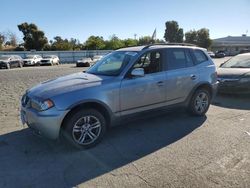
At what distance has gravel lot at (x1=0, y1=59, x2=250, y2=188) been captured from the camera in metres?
3.36

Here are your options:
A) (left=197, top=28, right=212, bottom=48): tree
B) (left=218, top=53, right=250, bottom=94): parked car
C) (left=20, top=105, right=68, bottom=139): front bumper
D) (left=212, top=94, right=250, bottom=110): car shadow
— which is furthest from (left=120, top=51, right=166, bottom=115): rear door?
(left=197, top=28, right=212, bottom=48): tree

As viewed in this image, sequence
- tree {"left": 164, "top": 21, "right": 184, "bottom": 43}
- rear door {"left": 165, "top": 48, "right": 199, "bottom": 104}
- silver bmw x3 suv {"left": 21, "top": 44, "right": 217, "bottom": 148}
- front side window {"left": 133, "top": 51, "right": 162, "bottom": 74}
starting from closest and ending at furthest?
silver bmw x3 suv {"left": 21, "top": 44, "right": 217, "bottom": 148}, front side window {"left": 133, "top": 51, "right": 162, "bottom": 74}, rear door {"left": 165, "top": 48, "right": 199, "bottom": 104}, tree {"left": 164, "top": 21, "right": 184, "bottom": 43}

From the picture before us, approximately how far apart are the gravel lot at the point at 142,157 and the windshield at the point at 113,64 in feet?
4.17

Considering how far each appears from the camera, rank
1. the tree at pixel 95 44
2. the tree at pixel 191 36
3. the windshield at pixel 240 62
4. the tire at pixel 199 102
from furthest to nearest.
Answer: the tree at pixel 191 36 → the tree at pixel 95 44 → the windshield at pixel 240 62 → the tire at pixel 199 102

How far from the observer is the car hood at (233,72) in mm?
8484

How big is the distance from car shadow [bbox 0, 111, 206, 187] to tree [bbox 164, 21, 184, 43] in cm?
7570

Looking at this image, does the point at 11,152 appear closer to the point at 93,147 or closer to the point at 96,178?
the point at 93,147

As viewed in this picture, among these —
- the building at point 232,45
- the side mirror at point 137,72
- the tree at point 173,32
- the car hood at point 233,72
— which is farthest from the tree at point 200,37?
the side mirror at point 137,72

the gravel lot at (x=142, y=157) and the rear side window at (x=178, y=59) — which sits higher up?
the rear side window at (x=178, y=59)

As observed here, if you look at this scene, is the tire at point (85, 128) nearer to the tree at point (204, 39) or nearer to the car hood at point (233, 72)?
the car hood at point (233, 72)

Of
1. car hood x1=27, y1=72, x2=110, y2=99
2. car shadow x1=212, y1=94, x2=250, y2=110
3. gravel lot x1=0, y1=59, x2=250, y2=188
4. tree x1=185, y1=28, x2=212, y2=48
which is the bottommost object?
gravel lot x1=0, y1=59, x2=250, y2=188

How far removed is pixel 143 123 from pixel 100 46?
55287mm

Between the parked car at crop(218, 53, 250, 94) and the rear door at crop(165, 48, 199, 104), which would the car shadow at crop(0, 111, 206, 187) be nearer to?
→ the rear door at crop(165, 48, 199, 104)

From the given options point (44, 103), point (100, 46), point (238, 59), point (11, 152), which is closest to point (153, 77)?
point (44, 103)
